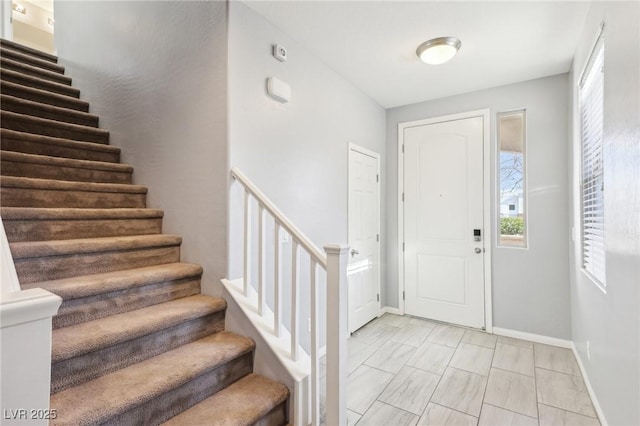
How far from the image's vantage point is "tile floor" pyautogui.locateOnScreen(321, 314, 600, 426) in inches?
78.7

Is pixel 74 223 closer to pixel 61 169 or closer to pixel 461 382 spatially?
pixel 61 169

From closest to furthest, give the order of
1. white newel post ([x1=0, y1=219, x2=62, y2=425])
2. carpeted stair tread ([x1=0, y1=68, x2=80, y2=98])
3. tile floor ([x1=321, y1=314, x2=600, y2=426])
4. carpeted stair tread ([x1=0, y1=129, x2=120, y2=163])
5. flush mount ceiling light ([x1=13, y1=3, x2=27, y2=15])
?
white newel post ([x1=0, y1=219, x2=62, y2=425])
tile floor ([x1=321, y1=314, x2=600, y2=426])
carpeted stair tread ([x1=0, y1=129, x2=120, y2=163])
carpeted stair tread ([x1=0, y1=68, x2=80, y2=98])
flush mount ceiling light ([x1=13, y1=3, x2=27, y2=15])

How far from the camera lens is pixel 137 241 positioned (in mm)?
2037

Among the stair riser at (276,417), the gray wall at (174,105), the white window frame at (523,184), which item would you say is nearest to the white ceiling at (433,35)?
the white window frame at (523,184)

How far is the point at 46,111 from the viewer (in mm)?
2764

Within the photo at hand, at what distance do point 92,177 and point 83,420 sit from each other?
1.97 meters

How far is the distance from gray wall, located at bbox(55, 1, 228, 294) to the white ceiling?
571 mm

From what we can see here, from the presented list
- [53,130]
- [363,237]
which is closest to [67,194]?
[53,130]

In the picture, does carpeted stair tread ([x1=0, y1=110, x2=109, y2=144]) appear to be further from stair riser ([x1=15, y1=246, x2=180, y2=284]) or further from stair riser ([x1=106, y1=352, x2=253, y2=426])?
stair riser ([x1=106, y1=352, x2=253, y2=426])

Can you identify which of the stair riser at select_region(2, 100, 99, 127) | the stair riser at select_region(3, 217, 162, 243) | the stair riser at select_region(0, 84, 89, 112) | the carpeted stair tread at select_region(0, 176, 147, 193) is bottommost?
the stair riser at select_region(3, 217, 162, 243)

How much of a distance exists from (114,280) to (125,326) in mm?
306

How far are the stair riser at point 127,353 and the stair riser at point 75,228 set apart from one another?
0.92 metres

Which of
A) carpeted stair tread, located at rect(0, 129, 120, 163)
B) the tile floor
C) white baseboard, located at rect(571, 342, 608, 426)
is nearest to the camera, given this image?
white baseboard, located at rect(571, 342, 608, 426)

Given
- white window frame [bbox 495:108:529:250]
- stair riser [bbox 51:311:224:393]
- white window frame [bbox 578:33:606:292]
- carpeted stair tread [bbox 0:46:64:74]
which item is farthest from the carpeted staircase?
white window frame [bbox 495:108:529:250]
